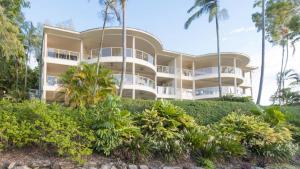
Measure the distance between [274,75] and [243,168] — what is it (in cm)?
2789

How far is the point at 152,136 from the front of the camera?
26.6 feet

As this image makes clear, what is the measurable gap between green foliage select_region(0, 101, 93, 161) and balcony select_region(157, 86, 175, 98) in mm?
19196

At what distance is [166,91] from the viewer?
89.2 feet

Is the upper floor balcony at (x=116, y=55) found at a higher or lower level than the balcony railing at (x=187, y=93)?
higher

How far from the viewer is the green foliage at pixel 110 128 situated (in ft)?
24.3

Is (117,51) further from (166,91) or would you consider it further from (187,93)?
(187,93)

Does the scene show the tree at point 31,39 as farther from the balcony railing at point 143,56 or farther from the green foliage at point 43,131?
the green foliage at point 43,131

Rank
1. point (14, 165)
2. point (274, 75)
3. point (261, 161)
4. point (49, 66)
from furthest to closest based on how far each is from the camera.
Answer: point (274, 75)
point (49, 66)
point (261, 161)
point (14, 165)

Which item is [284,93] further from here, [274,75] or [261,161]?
[261,161]

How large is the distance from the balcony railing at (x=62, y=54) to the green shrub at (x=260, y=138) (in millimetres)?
16882

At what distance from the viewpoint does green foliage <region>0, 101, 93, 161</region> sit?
6.73 meters


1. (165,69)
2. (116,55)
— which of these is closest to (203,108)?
(116,55)

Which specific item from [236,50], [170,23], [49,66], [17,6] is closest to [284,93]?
[236,50]

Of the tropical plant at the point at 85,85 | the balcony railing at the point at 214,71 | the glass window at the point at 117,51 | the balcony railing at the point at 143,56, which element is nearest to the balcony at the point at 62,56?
the glass window at the point at 117,51
